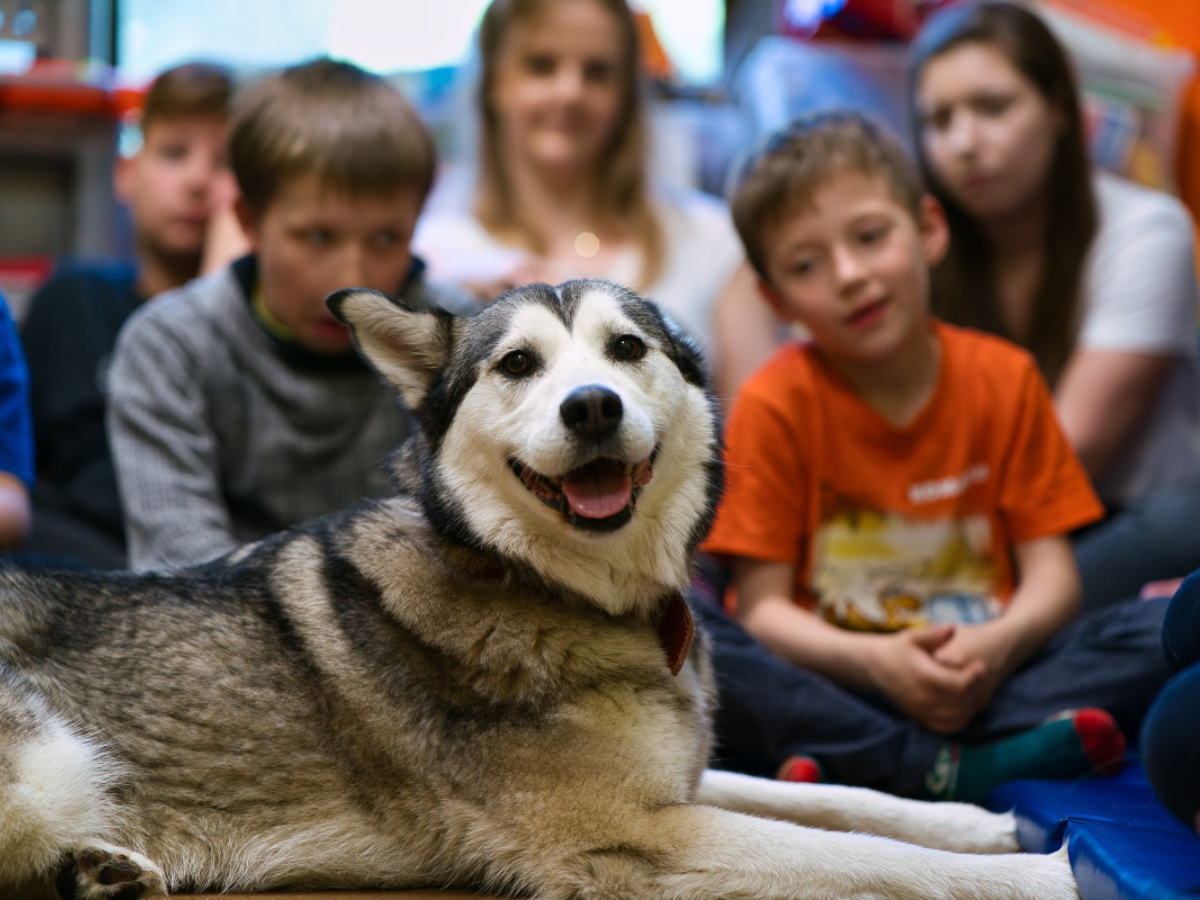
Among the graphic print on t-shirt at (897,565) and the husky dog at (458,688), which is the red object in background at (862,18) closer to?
the graphic print on t-shirt at (897,565)

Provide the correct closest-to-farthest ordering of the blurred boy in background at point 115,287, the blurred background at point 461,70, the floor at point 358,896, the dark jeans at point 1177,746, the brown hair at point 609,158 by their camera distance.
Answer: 1. the dark jeans at point 1177,746
2. the floor at point 358,896
3. the blurred boy in background at point 115,287
4. the brown hair at point 609,158
5. the blurred background at point 461,70

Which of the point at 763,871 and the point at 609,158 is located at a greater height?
the point at 609,158

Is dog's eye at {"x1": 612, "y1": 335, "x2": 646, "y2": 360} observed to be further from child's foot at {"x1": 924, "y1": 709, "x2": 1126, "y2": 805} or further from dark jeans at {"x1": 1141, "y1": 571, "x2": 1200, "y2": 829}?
child's foot at {"x1": 924, "y1": 709, "x2": 1126, "y2": 805}

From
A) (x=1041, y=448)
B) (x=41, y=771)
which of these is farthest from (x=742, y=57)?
(x=41, y=771)

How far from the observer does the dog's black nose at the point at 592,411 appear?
4.94 feet

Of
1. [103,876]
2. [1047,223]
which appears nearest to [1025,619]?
[1047,223]

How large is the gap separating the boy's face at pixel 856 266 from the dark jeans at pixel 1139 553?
0.70m

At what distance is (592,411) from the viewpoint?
4.95ft

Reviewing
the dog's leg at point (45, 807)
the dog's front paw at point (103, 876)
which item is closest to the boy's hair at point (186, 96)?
the dog's leg at point (45, 807)

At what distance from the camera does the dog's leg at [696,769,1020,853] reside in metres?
1.80

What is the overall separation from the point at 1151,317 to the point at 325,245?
6.71 ft

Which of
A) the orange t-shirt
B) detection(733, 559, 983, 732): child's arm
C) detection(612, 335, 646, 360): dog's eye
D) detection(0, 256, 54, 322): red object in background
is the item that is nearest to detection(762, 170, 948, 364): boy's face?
the orange t-shirt

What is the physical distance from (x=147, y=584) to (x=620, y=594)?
75 cm

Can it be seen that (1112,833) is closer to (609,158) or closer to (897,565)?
(897,565)
